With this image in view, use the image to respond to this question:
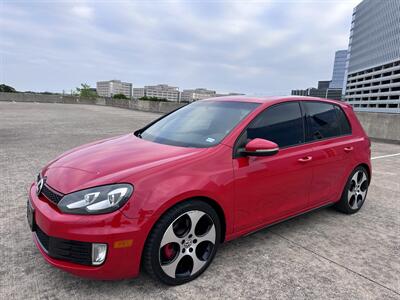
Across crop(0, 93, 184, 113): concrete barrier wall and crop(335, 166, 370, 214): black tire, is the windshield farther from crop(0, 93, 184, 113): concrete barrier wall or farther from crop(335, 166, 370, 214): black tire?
crop(0, 93, 184, 113): concrete barrier wall

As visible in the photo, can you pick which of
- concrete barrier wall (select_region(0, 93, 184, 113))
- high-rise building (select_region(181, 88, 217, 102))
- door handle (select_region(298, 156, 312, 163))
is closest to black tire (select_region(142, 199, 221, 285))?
door handle (select_region(298, 156, 312, 163))

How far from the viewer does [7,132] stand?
1000cm

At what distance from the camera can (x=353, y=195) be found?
13.5 ft

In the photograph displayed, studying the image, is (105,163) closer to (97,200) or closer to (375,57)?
(97,200)

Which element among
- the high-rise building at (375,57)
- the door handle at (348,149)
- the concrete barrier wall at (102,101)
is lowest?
the door handle at (348,149)

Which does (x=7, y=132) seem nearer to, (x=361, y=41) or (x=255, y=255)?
(x=255, y=255)

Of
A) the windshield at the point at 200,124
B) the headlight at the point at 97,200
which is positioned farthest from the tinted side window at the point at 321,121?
the headlight at the point at 97,200

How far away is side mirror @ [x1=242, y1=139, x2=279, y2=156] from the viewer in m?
2.68

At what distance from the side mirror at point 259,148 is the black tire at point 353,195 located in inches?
71.7

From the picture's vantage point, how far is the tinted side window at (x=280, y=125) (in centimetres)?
301

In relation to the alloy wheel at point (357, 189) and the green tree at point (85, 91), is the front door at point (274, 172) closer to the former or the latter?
the alloy wheel at point (357, 189)

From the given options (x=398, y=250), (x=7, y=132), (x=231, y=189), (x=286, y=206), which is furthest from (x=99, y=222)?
(x=7, y=132)

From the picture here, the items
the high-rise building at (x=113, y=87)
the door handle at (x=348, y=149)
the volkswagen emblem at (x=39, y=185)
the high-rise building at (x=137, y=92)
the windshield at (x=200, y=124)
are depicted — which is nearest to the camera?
the volkswagen emblem at (x=39, y=185)

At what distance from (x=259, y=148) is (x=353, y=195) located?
7.23ft
